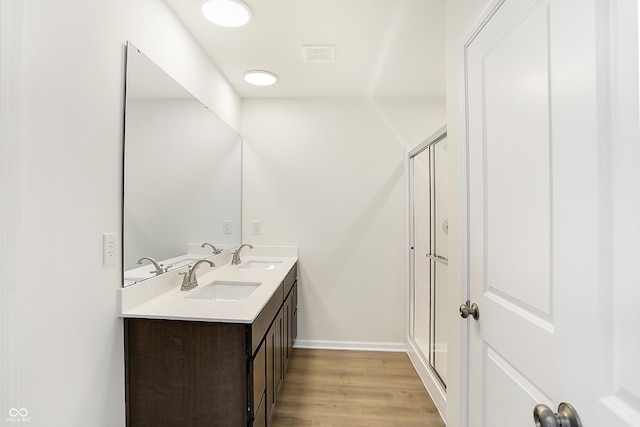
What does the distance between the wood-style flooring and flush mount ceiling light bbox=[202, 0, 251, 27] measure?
8.12 feet

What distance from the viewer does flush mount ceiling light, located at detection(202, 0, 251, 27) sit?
5.38ft

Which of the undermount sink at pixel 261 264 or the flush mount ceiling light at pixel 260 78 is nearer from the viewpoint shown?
the flush mount ceiling light at pixel 260 78

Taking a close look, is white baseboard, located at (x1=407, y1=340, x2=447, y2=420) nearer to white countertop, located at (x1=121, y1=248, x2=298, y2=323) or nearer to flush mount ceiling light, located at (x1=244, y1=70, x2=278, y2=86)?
white countertop, located at (x1=121, y1=248, x2=298, y2=323)

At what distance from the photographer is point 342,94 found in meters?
2.91

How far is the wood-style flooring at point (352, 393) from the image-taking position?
1.92 meters

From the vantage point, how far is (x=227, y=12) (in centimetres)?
170

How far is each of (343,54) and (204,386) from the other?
2231 millimetres

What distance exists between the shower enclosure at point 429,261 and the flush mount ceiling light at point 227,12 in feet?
4.61

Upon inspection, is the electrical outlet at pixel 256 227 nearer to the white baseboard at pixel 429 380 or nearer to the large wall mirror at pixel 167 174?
the large wall mirror at pixel 167 174

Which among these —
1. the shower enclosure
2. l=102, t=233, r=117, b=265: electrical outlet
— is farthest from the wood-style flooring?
l=102, t=233, r=117, b=265: electrical outlet

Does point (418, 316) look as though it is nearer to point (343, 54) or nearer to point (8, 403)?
point (343, 54)

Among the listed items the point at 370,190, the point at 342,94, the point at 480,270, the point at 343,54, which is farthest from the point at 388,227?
the point at 480,270

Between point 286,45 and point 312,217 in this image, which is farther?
point 312,217

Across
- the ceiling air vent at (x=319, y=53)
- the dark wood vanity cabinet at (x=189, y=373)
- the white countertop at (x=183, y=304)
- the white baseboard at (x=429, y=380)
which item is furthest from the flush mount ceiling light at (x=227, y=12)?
the white baseboard at (x=429, y=380)
